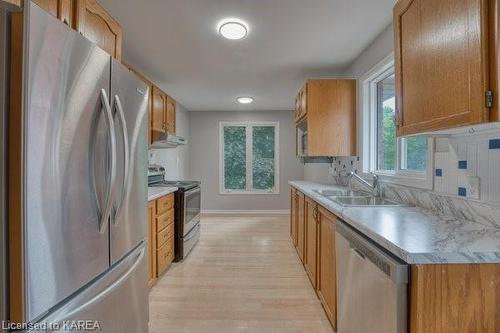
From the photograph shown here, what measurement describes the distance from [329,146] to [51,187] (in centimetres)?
275

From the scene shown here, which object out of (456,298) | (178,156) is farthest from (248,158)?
(456,298)

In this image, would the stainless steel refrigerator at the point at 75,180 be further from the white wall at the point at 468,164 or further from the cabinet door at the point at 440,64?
the white wall at the point at 468,164

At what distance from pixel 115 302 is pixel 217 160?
5003 mm

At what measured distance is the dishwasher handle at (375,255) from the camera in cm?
99

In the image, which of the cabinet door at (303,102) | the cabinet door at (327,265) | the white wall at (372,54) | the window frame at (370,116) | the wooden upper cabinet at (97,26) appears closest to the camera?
the wooden upper cabinet at (97,26)

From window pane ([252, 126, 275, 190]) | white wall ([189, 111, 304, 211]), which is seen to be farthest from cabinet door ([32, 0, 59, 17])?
window pane ([252, 126, 275, 190])

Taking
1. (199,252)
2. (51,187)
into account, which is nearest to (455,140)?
(51,187)

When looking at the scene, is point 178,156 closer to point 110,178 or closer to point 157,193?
point 157,193

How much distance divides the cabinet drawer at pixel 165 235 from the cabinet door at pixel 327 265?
5.13 feet

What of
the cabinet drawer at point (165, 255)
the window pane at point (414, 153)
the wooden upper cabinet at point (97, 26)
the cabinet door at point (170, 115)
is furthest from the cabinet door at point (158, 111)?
the window pane at point (414, 153)

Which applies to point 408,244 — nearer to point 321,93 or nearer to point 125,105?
point 125,105

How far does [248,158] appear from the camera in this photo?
20.7 feet

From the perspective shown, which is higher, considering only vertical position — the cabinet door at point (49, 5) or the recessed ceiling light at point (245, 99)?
the recessed ceiling light at point (245, 99)

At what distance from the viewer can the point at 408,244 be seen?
3.36 ft
